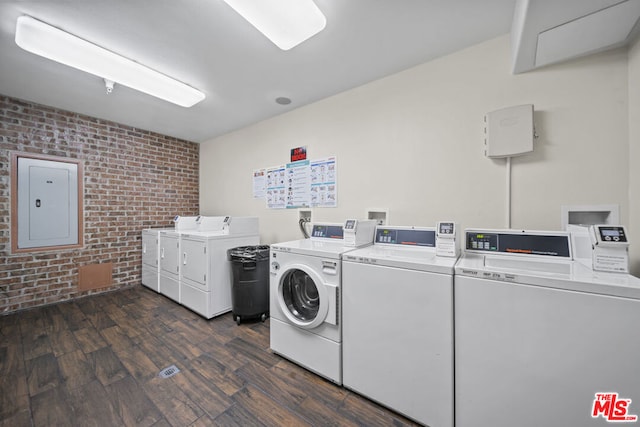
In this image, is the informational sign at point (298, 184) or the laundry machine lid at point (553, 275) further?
the informational sign at point (298, 184)

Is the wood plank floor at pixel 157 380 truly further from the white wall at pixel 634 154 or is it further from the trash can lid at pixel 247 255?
the white wall at pixel 634 154

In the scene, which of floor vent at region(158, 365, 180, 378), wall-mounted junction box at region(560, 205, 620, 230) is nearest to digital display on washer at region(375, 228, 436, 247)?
wall-mounted junction box at region(560, 205, 620, 230)

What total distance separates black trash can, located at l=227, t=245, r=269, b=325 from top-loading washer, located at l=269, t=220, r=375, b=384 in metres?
0.58

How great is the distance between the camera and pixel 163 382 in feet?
4.97

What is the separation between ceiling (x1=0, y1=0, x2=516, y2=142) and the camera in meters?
1.41

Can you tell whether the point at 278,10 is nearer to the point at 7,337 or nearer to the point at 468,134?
the point at 468,134

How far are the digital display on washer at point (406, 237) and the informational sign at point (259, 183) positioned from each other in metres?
1.78

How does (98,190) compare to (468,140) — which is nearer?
(468,140)

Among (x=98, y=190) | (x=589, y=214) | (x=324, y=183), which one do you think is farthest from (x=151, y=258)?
(x=589, y=214)

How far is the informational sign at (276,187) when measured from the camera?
290cm

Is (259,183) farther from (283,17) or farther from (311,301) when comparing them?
(283,17)

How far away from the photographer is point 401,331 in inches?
49.2

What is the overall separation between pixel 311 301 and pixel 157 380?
1150mm

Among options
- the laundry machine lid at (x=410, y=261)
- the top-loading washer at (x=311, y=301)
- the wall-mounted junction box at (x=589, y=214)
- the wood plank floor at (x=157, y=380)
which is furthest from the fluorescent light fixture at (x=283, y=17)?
the wood plank floor at (x=157, y=380)
